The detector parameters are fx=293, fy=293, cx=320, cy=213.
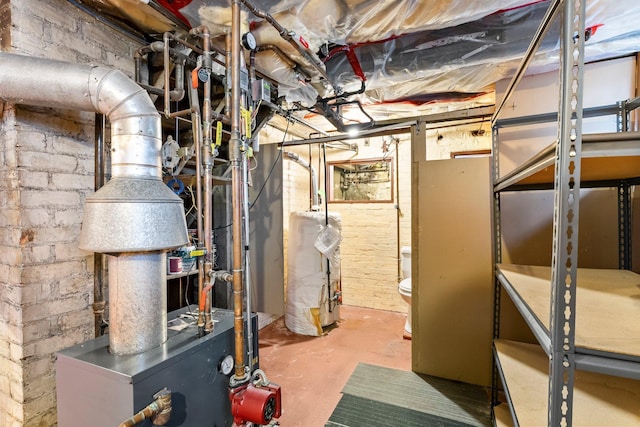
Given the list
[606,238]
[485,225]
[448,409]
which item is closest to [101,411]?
[448,409]

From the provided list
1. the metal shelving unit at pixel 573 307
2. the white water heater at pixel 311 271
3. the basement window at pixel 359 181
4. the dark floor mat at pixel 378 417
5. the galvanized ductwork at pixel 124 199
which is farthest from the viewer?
the basement window at pixel 359 181

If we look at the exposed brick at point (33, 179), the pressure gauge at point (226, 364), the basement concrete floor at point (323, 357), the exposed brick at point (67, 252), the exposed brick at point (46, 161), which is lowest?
the basement concrete floor at point (323, 357)

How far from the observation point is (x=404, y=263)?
134 inches

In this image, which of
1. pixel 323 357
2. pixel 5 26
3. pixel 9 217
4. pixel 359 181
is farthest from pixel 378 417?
pixel 359 181

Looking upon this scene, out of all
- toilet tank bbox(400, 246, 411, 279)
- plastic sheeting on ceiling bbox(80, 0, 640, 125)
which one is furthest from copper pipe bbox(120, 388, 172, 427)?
toilet tank bbox(400, 246, 411, 279)

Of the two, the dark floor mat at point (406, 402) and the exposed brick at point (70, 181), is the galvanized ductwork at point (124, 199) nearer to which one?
the exposed brick at point (70, 181)

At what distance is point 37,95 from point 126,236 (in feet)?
2.32

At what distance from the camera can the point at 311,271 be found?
3.05m

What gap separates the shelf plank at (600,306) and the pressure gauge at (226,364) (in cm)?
127

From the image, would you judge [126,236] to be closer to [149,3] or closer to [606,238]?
[149,3]

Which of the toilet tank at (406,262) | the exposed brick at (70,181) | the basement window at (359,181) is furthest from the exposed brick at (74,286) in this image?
the basement window at (359,181)

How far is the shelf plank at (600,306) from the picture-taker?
2.34ft

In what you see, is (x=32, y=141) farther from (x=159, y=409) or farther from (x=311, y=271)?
(x=311, y=271)

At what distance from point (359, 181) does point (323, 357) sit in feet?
8.26
